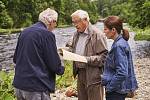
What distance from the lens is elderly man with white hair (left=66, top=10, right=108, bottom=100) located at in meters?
6.54

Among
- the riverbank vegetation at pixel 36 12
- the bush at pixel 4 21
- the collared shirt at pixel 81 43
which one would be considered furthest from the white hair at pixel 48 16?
the bush at pixel 4 21

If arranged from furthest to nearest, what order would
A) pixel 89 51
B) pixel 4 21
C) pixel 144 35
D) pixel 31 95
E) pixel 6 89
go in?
pixel 4 21
pixel 144 35
pixel 6 89
pixel 89 51
pixel 31 95

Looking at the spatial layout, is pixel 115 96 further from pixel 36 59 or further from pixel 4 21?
pixel 4 21

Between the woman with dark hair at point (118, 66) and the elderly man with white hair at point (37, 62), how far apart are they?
72 centimetres

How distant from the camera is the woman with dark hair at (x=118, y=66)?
561cm

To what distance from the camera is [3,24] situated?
3317 inches

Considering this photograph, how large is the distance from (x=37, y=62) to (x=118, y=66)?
1.14m

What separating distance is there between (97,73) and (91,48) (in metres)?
0.43

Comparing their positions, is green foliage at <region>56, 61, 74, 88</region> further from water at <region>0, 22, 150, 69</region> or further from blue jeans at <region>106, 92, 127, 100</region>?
blue jeans at <region>106, 92, 127, 100</region>

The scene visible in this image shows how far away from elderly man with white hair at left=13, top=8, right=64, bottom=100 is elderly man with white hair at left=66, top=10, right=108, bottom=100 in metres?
0.83

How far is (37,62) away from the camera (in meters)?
5.71

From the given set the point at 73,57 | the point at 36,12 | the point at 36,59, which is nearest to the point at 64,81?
the point at 73,57

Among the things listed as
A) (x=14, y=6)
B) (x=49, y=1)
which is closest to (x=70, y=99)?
(x=14, y=6)

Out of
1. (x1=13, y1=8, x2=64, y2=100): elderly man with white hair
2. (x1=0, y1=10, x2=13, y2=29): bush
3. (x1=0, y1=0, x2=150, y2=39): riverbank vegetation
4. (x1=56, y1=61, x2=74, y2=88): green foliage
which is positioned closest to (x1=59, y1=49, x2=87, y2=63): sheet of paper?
(x1=13, y1=8, x2=64, y2=100): elderly man with white hair
